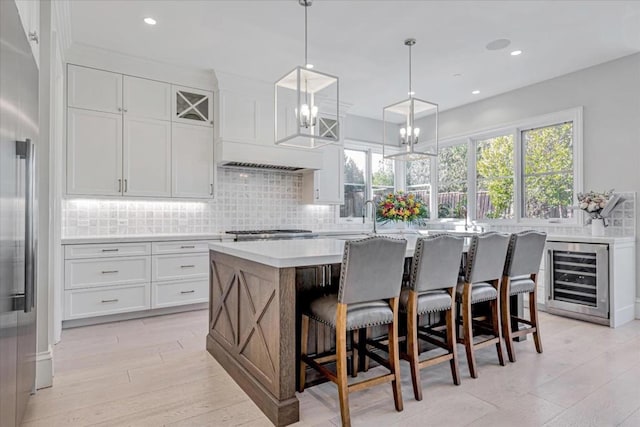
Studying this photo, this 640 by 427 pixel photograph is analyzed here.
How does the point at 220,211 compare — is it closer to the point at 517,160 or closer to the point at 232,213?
the point at 232,213

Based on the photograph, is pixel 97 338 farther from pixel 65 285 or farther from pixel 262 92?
pixel 262 92

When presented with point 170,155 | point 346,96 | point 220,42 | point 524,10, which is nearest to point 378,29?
point 524,10

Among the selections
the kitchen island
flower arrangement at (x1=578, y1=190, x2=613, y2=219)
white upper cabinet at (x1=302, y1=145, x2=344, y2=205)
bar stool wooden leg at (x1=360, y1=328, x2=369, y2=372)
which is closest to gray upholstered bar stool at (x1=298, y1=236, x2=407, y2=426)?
the kitchen island

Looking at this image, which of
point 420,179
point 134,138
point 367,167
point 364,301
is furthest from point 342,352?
point 420,179

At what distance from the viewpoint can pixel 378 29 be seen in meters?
3.39

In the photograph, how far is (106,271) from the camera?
12.2 feet

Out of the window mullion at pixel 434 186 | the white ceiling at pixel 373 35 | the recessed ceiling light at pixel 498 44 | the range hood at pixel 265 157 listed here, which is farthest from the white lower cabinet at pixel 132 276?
the window mullion at pixel 434 186

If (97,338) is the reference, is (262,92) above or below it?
above

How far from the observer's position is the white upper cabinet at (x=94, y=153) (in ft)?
12.2

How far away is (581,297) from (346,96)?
3.82 m

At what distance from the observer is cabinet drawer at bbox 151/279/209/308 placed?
397cm

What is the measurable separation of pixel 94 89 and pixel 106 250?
1702mm

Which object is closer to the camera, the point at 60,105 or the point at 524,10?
the point at 524,10

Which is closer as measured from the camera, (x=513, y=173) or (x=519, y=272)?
(x=519, y=272)
